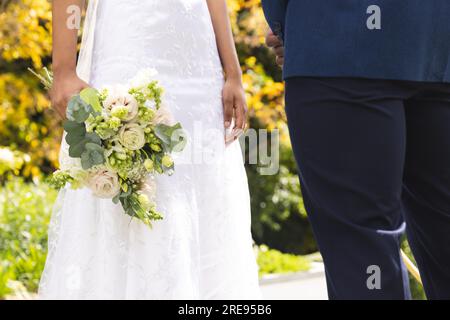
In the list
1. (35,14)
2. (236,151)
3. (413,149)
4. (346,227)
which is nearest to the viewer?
(346,227)

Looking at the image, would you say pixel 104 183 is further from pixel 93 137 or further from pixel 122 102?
pixel 122 102

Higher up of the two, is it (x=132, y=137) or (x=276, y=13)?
(x=276, y=13)

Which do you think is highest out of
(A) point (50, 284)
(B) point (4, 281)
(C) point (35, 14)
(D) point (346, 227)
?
(C) point (35, 14)

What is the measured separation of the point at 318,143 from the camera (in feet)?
6.32

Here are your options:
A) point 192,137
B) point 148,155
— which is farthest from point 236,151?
point 148,155

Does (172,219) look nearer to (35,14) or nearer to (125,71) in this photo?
(125,71)

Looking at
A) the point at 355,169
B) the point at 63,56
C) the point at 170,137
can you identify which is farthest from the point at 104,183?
the point at 355,169

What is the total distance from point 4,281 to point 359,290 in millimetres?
3776

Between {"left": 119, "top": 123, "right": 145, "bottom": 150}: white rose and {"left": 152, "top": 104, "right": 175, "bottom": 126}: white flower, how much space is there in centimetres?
7

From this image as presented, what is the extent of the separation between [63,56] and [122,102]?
0.32 meters

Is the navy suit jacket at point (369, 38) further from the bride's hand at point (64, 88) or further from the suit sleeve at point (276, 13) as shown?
the bride's hand at point (64, 88)

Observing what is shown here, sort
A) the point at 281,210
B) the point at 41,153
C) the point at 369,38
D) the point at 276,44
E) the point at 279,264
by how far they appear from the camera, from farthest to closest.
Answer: the point at 281,210, the point at 41,153, the point at 279,264, the point at 276,44, the point at 369,38

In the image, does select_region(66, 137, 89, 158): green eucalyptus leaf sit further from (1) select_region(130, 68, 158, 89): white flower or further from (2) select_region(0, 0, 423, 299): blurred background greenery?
(2) select_region(0, 0, 423, 299): blurred background greenery

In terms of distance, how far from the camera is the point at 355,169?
74.7 inches
